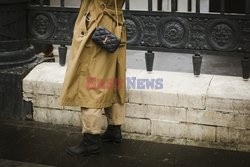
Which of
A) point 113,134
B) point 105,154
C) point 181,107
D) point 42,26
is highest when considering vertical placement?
point 42,26

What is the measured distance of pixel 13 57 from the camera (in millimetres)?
5930

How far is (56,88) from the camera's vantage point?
5.59 metres

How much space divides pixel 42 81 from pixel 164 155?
173 cm

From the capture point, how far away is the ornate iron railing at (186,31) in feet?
17.1

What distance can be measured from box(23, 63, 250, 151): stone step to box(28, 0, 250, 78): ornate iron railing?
0.25 meters

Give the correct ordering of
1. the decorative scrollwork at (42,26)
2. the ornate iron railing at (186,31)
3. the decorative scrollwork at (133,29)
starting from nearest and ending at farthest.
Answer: the ornate iron railing at (186,31), the decorative scrollwork at (133,29), the decorative scrollwork at (42,26)

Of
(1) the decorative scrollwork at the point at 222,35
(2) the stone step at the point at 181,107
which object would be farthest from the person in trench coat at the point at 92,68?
(1) the decorative scrollwork at the point at 222,35

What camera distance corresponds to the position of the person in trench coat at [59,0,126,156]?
4684mm

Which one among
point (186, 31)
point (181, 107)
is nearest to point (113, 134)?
point (181, 107)

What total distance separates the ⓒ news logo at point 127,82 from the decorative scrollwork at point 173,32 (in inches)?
17.8

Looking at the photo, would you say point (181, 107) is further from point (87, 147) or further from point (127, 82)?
point (87, 147)

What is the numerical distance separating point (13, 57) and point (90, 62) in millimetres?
1614

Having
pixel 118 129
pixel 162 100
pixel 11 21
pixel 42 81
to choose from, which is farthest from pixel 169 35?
pixel 11 21

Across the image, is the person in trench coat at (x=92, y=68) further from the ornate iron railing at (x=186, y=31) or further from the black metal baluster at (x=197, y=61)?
the black metal baluster at (x=197, y=61)
